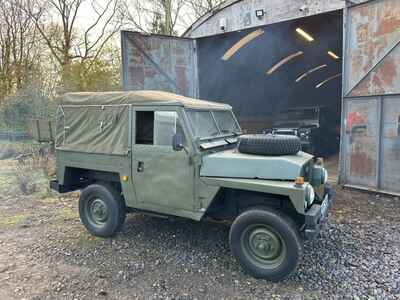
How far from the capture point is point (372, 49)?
623 centimetres

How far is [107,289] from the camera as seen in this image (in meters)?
3.12

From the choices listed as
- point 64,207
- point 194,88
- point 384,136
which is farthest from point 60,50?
point 384,136

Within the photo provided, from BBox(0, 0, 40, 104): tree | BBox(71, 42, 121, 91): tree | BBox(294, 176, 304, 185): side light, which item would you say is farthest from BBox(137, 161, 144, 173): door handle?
BBox(0, 0, 40, 104): tree

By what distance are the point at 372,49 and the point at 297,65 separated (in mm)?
7240

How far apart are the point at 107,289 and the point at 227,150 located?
206 centimetres

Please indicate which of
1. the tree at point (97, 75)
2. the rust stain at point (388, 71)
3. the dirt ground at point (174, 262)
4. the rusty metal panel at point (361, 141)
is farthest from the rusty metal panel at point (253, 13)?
the tree at point (97, 75)

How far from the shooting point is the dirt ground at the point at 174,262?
3062mm

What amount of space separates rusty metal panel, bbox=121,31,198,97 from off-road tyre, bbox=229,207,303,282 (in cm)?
587

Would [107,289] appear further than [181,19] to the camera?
Answer: No

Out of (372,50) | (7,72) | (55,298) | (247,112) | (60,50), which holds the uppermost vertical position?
(60,50)

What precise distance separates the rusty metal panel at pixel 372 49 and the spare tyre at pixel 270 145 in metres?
3.76

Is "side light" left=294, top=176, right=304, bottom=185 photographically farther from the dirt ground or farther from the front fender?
the dirt ground

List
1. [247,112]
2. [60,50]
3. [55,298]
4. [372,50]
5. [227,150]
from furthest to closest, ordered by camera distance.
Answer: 1. [60,50]
2. [247,112]
3. [372,50]
4. [227,150]
5. [55,298]

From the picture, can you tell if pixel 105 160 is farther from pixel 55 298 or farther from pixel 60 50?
pixel 60 50
